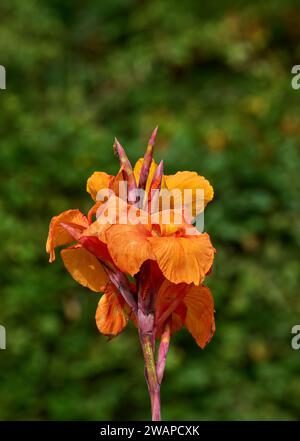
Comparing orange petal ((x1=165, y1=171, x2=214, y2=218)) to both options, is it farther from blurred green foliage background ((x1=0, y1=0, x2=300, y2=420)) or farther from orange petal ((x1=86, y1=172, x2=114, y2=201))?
blurred green foliage background ((x1=0, y1=0, x2=300, y2=420))

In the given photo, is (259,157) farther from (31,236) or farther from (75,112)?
(31,236)

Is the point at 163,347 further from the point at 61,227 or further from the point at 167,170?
the point at 167,170

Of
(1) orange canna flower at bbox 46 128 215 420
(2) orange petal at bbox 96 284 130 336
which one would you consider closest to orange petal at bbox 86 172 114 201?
(1) orange canna flower at bbox 46 128 215 420

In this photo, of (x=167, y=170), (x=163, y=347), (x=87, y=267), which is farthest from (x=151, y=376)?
(x=167, y=170)

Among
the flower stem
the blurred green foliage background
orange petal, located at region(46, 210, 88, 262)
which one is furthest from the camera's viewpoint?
the blurred green foliage background

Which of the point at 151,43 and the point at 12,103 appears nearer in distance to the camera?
the point at 12,103

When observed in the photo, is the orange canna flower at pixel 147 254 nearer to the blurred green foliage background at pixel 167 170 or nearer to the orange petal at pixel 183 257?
the orange petal at pixel 183 257

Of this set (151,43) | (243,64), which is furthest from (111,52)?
(243,64)

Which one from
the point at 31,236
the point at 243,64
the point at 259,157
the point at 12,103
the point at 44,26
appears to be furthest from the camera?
the point at 243,64
